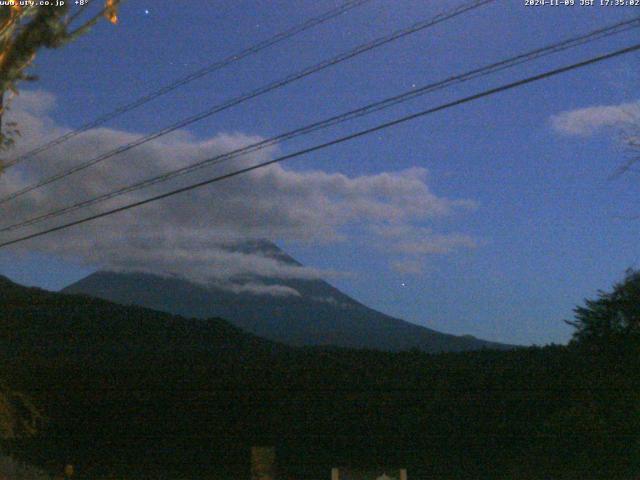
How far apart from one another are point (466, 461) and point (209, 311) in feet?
66.6

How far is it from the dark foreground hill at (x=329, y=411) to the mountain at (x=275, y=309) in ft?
31.1

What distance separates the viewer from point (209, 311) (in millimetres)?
34406

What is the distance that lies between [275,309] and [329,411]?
17.8m

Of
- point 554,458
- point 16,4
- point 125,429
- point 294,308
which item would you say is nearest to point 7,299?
point 125,429

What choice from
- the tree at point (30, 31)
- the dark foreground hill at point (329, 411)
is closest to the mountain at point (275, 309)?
the dark foreground hill at point (329, 411)

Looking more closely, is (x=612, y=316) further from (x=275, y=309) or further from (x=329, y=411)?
(x=275, y=309)

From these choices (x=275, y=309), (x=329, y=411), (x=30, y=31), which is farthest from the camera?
(x=275, y=309)

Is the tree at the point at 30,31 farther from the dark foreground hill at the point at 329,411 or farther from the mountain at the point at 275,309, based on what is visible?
the mountain at the point at 275,309

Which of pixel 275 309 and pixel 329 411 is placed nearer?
pixel 329 411

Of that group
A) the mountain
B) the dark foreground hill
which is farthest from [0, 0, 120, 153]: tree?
the mountain

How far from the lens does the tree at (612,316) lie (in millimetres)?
17219

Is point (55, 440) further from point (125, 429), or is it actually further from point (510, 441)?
point (510, 441)

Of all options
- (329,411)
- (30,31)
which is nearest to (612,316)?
(329,411)

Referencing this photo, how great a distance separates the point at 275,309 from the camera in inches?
1350
